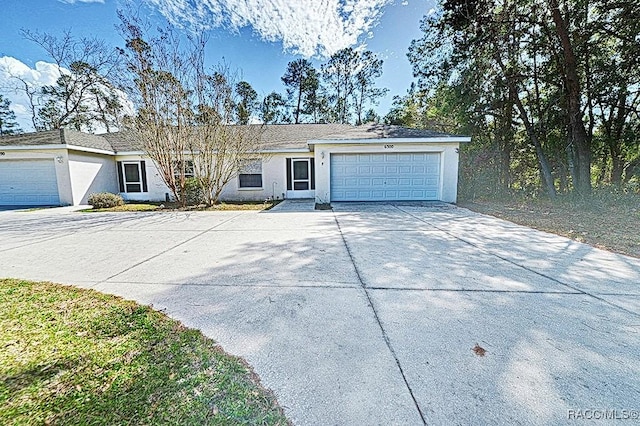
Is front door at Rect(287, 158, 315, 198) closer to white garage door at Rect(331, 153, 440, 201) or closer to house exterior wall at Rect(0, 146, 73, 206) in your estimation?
white garage door at Rect(331, 153, 440, 201)

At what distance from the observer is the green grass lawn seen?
156 centimetres

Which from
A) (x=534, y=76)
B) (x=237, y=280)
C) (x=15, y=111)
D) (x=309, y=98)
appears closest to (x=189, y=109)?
(x=237, y=280)

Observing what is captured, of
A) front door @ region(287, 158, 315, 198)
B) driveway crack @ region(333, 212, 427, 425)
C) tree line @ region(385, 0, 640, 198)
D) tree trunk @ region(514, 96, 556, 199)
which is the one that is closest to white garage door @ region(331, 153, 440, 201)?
front door @ region(287, 158, 315, 198)

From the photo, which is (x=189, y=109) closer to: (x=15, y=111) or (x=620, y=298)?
(x=620, y=298)

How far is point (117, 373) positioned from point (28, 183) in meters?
15.9

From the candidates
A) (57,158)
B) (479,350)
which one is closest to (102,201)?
(57,158)

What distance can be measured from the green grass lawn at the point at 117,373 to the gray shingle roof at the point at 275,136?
1021 cm

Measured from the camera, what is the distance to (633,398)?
1.65 metres

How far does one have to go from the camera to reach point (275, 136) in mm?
15344

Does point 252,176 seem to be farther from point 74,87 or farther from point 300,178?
point 74,87

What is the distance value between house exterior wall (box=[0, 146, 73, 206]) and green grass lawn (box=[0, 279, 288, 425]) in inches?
478

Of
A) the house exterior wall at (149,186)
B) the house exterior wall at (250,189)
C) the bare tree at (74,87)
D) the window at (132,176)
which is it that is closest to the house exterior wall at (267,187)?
the house exterior wall at (250,189)

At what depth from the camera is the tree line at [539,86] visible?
9477 millimetres

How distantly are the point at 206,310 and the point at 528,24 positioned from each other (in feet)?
45.0
